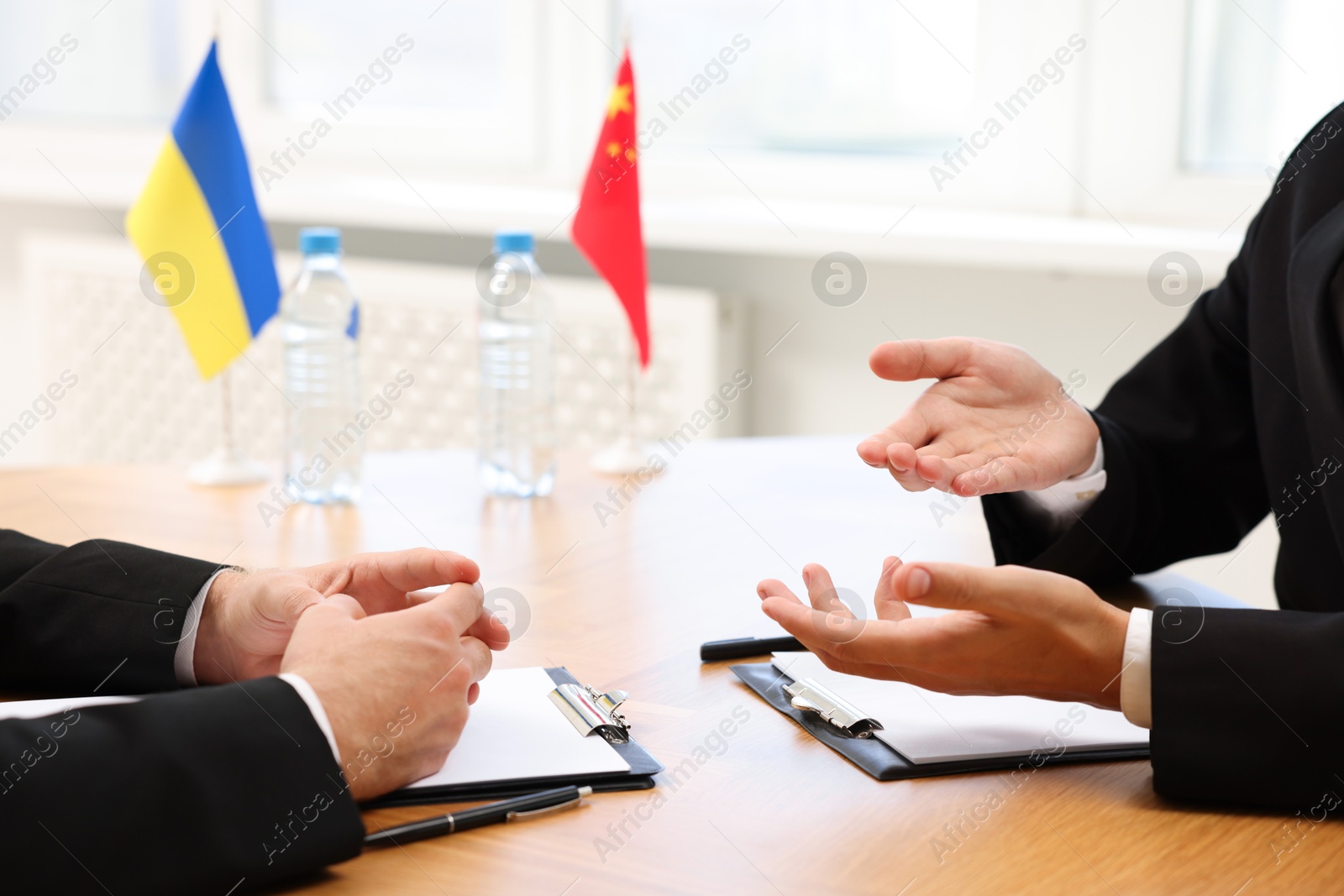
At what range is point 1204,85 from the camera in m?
2.56

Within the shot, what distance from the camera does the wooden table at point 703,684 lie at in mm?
740

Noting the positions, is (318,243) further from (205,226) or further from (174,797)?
(174,797)

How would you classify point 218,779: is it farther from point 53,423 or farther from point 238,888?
point 53,423

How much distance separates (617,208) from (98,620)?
1.05 metres

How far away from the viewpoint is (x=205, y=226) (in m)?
1.82

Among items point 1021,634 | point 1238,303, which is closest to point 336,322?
point 1238,303

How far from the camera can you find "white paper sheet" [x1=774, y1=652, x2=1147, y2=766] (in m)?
0.90

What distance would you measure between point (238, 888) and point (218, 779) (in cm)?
6

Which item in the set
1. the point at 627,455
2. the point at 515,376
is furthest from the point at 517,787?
the point at 515,376

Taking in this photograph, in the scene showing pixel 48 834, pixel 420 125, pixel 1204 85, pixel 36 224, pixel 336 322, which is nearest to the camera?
pixel 48 834

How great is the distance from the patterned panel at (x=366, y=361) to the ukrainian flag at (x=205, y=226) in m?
1.07

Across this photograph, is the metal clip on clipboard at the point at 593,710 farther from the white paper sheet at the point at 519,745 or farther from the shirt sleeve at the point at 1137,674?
the shirt sleeve at the point at 1137,674

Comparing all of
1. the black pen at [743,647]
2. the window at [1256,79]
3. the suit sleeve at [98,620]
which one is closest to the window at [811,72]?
the window at [1256,79]

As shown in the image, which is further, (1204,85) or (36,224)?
(36,224)
